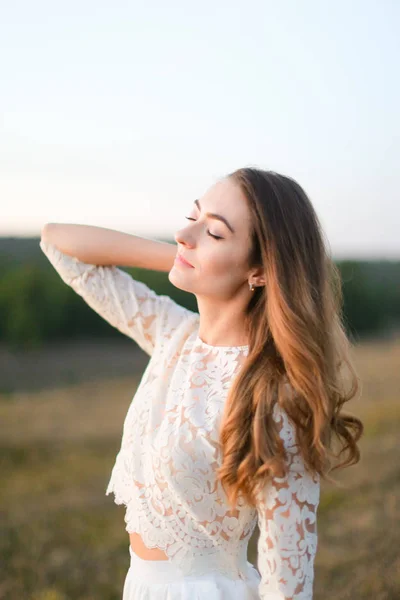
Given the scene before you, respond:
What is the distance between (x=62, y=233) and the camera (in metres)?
2.33

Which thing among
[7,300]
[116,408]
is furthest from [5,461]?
[7,300]

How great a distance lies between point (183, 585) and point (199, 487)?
301 millimetres

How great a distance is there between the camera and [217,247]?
1923 mm

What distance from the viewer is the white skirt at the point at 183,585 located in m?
1.84

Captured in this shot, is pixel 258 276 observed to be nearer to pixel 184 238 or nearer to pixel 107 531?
pixel 184 238

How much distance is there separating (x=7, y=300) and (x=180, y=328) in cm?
4266

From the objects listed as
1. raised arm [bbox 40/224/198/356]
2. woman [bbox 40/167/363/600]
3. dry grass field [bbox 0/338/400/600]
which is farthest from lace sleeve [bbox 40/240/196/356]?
dry grass field [bbox 0/338/400/600]

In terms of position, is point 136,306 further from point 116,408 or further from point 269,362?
point 116,408

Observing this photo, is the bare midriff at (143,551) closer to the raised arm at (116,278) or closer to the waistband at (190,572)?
the waistband at (190,572)

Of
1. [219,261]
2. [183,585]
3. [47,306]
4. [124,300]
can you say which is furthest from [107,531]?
[47,306]

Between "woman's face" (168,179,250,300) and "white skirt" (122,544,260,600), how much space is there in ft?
2.60

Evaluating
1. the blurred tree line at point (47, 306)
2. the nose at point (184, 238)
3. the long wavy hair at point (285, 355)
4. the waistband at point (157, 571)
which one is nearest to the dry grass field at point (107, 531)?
the long wavy hair at point (285, 355)

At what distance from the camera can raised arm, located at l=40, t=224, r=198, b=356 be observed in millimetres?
2277

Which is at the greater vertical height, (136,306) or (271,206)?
(271,206)
